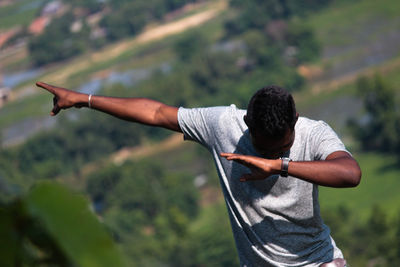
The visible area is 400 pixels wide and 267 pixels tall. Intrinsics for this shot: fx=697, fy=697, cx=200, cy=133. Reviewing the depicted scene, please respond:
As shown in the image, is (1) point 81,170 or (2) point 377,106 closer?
(2) point 377,106

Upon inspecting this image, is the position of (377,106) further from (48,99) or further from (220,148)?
(220,148)

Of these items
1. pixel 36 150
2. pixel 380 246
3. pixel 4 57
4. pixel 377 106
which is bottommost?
pixel 380 246

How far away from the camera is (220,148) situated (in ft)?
5.43

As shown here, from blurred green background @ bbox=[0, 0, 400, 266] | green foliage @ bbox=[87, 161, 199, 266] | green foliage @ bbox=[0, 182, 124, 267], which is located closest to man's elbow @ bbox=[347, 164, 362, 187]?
green foliage @ bbox=[0, 182, 124, 267]

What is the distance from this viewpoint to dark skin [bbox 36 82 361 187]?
1.34m

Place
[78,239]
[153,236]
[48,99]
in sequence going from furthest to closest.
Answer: [48,99] → [153,236] → [78,239]

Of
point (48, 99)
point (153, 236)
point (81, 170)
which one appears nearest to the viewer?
point (153, 236)

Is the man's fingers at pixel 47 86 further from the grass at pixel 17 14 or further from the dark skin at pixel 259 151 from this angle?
the grass at pixel 17 14

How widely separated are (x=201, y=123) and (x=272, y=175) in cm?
23

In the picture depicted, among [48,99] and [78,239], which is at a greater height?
[78,239]

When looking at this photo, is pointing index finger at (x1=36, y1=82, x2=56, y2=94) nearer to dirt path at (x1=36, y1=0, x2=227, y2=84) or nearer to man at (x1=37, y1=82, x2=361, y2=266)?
man at (x1=37, y1=82, x2=361, y2=266)

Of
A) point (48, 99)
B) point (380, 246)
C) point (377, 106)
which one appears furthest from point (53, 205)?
point (48, 99)

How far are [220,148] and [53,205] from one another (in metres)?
1.14

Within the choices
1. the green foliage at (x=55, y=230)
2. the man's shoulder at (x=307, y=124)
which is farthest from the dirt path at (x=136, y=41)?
the green foliage at (x=55, y=230)
